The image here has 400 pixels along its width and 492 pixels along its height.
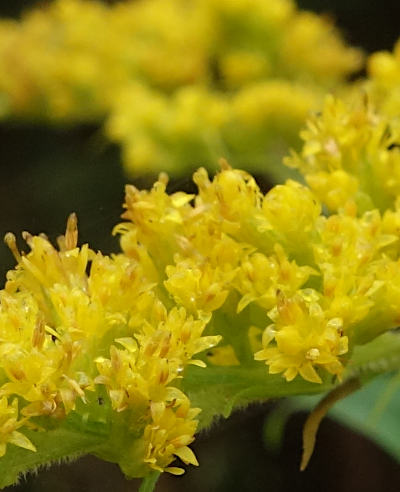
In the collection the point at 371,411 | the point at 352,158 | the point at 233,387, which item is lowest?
the point at 371,411

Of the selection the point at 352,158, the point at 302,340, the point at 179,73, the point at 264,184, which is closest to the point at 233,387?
the point at 302,340

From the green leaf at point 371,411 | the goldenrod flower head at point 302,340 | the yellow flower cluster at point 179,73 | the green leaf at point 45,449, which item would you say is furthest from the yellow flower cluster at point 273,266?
the yellow flower cluster at point 179,73

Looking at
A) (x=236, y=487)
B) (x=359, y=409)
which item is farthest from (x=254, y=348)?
(x=236, y=487)

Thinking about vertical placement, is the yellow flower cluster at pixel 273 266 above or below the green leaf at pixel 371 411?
above

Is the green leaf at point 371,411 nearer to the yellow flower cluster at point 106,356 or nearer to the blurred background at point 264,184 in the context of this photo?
the blurred background at point 264,184

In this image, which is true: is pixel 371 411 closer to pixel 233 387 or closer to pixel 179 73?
pixel 233 387

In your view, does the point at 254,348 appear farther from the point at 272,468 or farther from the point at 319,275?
the point at 272,468
